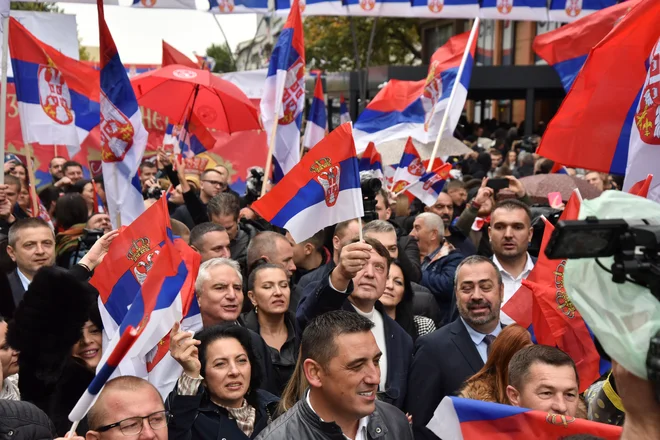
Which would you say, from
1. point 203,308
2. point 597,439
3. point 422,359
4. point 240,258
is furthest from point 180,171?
point 597,439

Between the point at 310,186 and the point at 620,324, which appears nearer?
the point at 620,324

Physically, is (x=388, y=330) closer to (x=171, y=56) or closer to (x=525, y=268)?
(x=525, y=268)

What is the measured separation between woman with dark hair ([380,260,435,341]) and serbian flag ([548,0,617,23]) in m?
8.54

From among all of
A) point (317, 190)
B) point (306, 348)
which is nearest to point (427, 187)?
point (317, 190)

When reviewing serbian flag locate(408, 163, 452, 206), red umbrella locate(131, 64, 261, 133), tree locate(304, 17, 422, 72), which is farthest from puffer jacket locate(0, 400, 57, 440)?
tree locate(304, 17, 422, 72)

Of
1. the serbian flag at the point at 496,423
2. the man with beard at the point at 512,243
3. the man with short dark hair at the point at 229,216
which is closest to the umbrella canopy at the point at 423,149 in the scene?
the man with short dark hair at the point at 229,216

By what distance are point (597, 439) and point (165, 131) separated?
1246 centimetres

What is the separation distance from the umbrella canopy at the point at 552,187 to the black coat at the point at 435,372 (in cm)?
530

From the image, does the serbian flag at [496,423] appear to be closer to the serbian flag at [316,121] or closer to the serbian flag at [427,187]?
the serbian flag at [427,187]

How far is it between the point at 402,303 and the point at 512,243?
100 cm

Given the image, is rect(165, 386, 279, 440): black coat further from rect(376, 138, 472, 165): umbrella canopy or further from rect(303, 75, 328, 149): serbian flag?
rect(303, 75, 328, 149): serbian flag

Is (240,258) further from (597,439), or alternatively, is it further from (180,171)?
(597,439)

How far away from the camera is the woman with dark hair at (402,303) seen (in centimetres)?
568

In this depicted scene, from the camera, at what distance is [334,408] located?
3.46m
